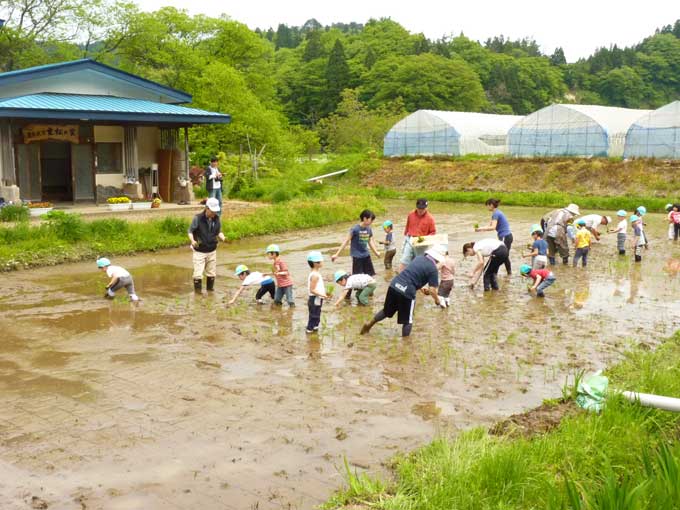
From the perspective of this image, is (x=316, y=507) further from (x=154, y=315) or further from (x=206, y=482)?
(x=154, y=315)

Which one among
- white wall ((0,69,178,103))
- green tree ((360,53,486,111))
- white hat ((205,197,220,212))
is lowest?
white hat ((205,197,220,212))

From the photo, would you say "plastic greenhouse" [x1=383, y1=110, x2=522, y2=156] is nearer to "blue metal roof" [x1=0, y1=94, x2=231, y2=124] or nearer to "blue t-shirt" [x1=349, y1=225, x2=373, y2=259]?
"blue metal roof" [x1=0, y1=94, x2=231, y2=124]

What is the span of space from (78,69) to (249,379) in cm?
1879

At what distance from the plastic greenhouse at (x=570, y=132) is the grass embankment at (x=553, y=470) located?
31571mm

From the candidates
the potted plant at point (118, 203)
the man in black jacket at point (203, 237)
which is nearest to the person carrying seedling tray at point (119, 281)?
the man in black jacket at point (203, 237)

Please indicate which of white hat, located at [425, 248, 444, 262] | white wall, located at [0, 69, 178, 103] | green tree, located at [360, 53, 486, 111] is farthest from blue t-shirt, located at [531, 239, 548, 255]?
green tree, located at [360, 53, 486, 111]

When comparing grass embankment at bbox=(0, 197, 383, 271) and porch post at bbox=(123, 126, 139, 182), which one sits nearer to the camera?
grass embankment at bbox=(0, 197, 383, 271)

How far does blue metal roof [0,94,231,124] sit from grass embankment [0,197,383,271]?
13.8ft

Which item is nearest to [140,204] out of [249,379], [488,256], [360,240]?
[360,240]

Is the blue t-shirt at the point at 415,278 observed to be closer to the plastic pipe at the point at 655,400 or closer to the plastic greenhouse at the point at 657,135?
the plastic pipe at the point at 655,400

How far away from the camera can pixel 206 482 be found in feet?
17.2

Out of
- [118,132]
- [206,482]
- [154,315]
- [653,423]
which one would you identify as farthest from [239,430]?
[118,132]

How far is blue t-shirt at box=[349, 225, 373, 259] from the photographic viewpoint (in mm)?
11727

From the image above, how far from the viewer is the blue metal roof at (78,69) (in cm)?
2186
